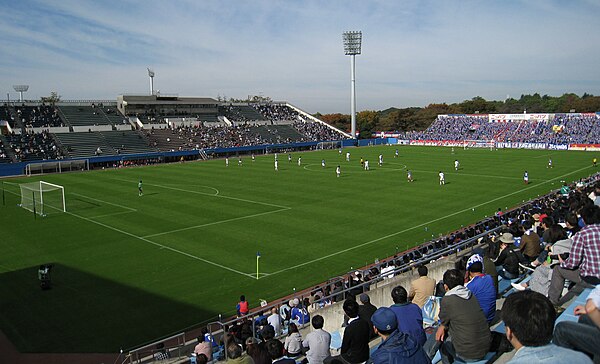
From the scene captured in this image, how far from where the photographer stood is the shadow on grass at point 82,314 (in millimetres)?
14312

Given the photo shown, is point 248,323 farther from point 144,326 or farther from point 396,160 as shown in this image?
point 396,160

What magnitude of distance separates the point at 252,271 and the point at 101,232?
11917mm

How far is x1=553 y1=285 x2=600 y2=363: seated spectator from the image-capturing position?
3.51 m

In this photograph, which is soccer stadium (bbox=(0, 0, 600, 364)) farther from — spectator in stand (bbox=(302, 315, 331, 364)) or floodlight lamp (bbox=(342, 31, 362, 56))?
floodlight lamp (bbox=(342, 31, 362, 56))

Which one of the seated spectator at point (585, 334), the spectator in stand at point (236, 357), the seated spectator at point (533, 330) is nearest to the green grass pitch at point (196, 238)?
the spectator in stand at point (236, 357)

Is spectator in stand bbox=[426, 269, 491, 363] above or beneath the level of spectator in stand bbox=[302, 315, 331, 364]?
above

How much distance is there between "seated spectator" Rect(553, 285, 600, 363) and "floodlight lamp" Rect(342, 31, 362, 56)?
101 metres

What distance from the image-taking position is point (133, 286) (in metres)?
18.6

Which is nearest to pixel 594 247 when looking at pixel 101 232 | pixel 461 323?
pixel 461 323

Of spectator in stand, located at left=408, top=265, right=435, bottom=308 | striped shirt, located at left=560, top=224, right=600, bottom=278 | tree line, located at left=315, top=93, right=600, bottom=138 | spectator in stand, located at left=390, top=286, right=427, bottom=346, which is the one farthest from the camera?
tree line, located at left=315, top=93, right=600, bottom=138

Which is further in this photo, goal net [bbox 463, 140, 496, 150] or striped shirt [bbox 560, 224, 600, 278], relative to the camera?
goal net [bbox 463, 140, 496, 150]

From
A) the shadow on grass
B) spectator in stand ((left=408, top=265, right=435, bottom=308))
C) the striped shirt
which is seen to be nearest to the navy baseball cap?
spectator in stand ((left=408, top=265, right=435, bottom=308))

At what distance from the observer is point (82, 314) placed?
53.1ft

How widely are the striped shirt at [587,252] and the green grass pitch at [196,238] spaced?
11827 millimetres
